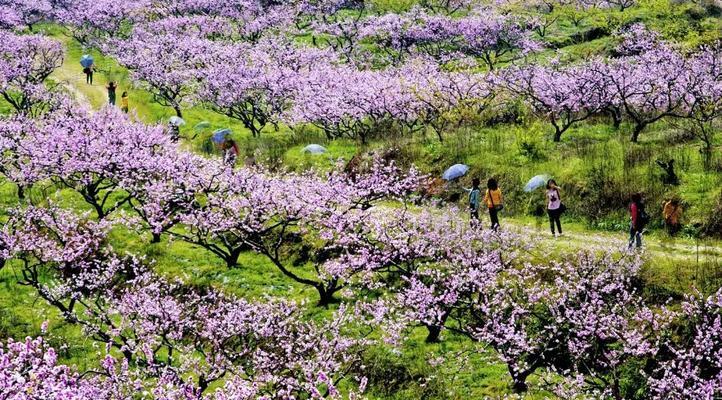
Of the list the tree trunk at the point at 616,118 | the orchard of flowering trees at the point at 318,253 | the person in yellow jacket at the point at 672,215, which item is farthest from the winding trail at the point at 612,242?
the tree trunk at the point at 616,118

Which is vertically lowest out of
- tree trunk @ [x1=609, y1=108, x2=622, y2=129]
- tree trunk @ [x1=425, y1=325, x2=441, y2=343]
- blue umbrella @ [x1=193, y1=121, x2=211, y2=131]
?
tree trunk @ [x1=425, y1=325, x2=441, y2=343]

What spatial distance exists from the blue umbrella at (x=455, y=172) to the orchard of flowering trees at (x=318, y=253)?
170 cm

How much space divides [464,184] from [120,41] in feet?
168

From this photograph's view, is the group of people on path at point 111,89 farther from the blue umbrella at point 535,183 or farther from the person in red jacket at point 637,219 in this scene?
the person in red jacket at point 637,219

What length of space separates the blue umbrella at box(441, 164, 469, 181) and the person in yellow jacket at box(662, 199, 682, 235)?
969 centimetres

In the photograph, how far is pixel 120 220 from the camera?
34.0m

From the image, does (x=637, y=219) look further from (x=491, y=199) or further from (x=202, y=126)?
(x=202, y=126)

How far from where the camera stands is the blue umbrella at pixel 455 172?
33.1 m

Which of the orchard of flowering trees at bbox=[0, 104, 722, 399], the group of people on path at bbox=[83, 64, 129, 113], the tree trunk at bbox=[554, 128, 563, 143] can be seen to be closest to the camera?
the orchard of flowering trees at bbox=[0, 104, 722, 399]

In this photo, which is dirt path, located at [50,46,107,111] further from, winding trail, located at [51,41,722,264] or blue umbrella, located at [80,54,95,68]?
winding trail, located at [51,41,722,264]

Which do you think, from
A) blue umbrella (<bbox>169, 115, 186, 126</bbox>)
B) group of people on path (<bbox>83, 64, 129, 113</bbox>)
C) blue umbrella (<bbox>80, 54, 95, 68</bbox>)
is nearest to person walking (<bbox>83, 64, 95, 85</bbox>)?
group of people on path (<bbox>83, 64, 129, 113</bbox>)

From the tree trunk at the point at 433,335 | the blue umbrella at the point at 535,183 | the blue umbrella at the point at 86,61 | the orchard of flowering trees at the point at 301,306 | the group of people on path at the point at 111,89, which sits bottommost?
the tree trunk at the point at 433,335

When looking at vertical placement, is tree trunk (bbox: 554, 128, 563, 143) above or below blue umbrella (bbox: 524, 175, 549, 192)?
above

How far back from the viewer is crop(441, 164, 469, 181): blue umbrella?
33125 millimetres
